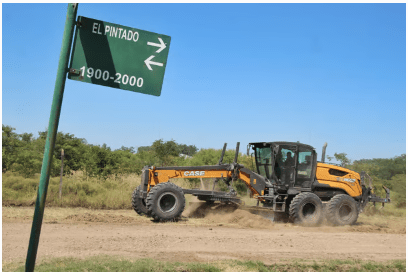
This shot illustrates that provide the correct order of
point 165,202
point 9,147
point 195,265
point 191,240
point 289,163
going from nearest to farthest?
point 195,265 → point 191,240 → point 165,202 → point 289,163 → point 9,147


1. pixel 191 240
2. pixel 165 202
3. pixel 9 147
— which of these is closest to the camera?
pixel 191 240

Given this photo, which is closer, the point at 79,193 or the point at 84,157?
the point at 79,193

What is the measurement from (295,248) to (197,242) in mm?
2241

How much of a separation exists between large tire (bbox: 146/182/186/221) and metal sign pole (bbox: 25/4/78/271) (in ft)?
30.9

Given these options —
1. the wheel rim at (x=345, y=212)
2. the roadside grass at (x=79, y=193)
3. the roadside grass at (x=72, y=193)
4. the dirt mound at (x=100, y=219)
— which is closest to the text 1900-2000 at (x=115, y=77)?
the dirt mound at (x=100, y=219)

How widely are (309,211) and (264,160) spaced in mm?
2467

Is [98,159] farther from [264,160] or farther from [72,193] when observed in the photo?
[264,160]

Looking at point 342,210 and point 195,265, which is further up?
point 342,210

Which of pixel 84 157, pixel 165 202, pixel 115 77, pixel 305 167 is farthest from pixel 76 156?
pixel 115 77

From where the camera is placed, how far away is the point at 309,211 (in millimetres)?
14312

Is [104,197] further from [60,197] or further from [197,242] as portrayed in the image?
[197,242]

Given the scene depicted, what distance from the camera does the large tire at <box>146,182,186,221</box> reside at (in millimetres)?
13117

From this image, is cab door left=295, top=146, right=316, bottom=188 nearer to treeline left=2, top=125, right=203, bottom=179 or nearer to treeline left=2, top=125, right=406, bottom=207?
treeline left=2, top=125, right=406, bottom=207

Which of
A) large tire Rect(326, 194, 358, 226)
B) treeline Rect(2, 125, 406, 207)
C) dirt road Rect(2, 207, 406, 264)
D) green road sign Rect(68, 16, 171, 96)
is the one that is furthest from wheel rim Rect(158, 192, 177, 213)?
green road sign Rect(68, 16, 171, 96)
